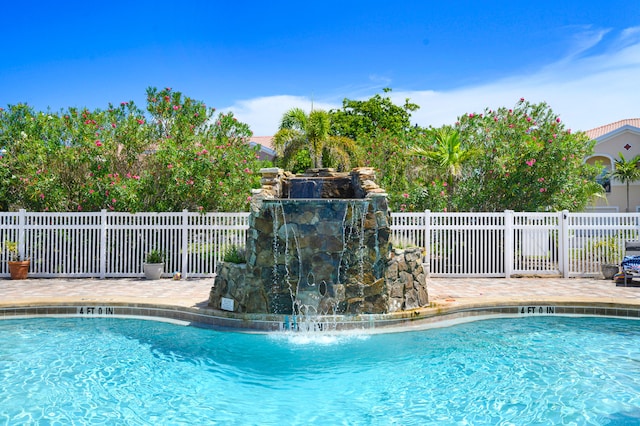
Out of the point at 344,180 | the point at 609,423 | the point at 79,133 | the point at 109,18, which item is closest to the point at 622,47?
the point at 344,180

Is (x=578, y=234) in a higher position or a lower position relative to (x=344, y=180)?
lower

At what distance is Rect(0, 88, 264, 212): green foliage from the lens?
12109 mm

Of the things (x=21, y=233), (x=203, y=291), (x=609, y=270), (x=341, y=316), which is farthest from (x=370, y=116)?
(x=341, y=316)

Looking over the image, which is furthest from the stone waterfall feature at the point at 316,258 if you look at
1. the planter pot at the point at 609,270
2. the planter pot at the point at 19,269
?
the planter pot at the point at 609,270

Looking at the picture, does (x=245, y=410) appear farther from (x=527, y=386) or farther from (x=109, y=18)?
(x=109, y=18)

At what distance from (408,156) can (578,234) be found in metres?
5.50

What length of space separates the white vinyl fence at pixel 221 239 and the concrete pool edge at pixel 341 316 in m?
3.31

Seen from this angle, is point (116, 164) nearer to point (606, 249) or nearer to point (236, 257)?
point (236, 257)

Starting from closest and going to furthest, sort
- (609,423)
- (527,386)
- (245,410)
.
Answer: (609,423), (245,410), (527,386)

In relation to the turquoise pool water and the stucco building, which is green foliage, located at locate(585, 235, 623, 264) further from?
the stucco building

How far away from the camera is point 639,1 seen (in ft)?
37.2

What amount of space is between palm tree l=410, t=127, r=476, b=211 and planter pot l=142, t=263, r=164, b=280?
26.9 feet

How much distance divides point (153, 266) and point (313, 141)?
8.73 meters

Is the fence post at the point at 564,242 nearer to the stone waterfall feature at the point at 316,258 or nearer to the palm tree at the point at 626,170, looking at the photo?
the stone waterfall feature at the point at 316,258
